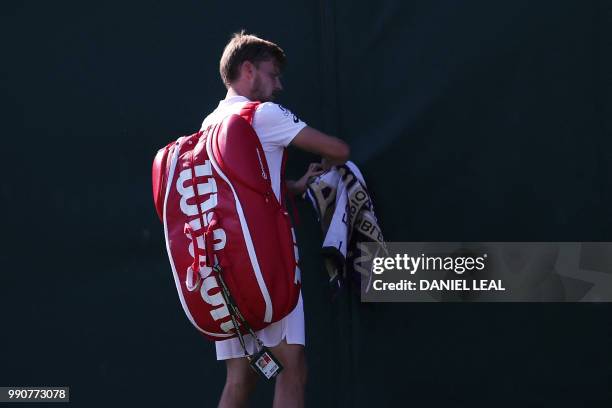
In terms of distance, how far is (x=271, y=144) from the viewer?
3.95 meters

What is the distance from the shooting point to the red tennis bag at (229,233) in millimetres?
3709

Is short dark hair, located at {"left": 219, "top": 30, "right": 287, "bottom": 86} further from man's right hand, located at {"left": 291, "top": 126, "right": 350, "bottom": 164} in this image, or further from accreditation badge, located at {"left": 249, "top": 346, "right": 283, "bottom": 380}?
accreditation badge, located at {"left": 249, "top": 346, "right": 283, "bottom": 380}

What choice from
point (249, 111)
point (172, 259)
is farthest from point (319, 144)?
point (172, 259)

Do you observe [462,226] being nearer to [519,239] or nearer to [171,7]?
[519,239]

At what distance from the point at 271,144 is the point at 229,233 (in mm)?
392

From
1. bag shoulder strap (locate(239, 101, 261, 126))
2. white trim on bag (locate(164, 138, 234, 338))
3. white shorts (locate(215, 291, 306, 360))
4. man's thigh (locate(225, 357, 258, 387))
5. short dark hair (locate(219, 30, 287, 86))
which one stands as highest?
short dark hair (locate(219, 30, 287, 86))

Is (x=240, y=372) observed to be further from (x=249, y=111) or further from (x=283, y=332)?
(x=249, y=111)

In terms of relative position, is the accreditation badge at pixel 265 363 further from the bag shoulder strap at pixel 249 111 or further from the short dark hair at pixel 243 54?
the short dark hair at pixel 243 54

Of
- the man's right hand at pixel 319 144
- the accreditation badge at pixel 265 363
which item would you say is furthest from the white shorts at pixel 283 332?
the man's right hand at pixel 319 144

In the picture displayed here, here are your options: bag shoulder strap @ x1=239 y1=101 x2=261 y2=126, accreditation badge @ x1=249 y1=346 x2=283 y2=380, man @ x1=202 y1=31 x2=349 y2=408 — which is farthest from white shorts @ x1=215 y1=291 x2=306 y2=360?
bag shoulder strap @ x1=239 y1=101 x2=261 y2=126

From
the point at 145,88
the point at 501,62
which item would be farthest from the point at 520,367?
the point at 145,88

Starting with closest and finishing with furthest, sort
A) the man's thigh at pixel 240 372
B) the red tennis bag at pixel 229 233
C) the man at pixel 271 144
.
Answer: the red tennis bag at pixel 229 233, the man at pixel 271 144, the man's thigh at pixel 240 372

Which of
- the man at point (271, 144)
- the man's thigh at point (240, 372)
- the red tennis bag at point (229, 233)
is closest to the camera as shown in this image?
the red tennis bag at point (229, 233)

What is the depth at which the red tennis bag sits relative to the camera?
371 centimetres
